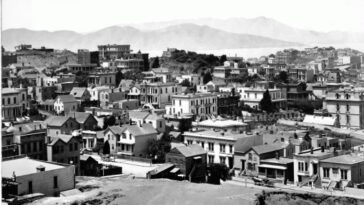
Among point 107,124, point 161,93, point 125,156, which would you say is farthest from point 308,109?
point 125,156

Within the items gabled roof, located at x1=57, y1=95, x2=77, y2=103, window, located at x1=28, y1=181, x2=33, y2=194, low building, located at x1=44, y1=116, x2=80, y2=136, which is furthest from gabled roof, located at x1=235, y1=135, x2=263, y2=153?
gabled roof, located at x1=57, y1=95, x2=77, y2=103

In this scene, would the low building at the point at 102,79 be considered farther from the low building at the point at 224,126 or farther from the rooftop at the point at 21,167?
the rooftop at the point at 21,167

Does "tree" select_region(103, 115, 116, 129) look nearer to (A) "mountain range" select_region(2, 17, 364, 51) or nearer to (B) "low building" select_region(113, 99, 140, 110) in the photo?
(B) "low building" select_region(113, 99, 140, 110)

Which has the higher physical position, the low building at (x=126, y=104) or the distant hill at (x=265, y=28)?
the distant hill at (x=265, y=28)

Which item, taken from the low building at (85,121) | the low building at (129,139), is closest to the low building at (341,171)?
the low building at (129,139)

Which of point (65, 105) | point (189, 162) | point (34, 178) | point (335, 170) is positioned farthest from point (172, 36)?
point (65, 105)

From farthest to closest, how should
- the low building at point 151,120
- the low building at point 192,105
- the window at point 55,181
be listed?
the low building at point 192,105 → the low building at point 151,120 → the window at point 55,181

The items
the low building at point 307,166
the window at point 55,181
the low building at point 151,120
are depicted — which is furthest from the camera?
the low building at point 151,120

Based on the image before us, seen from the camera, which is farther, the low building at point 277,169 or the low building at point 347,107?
the low building at point 347,107
